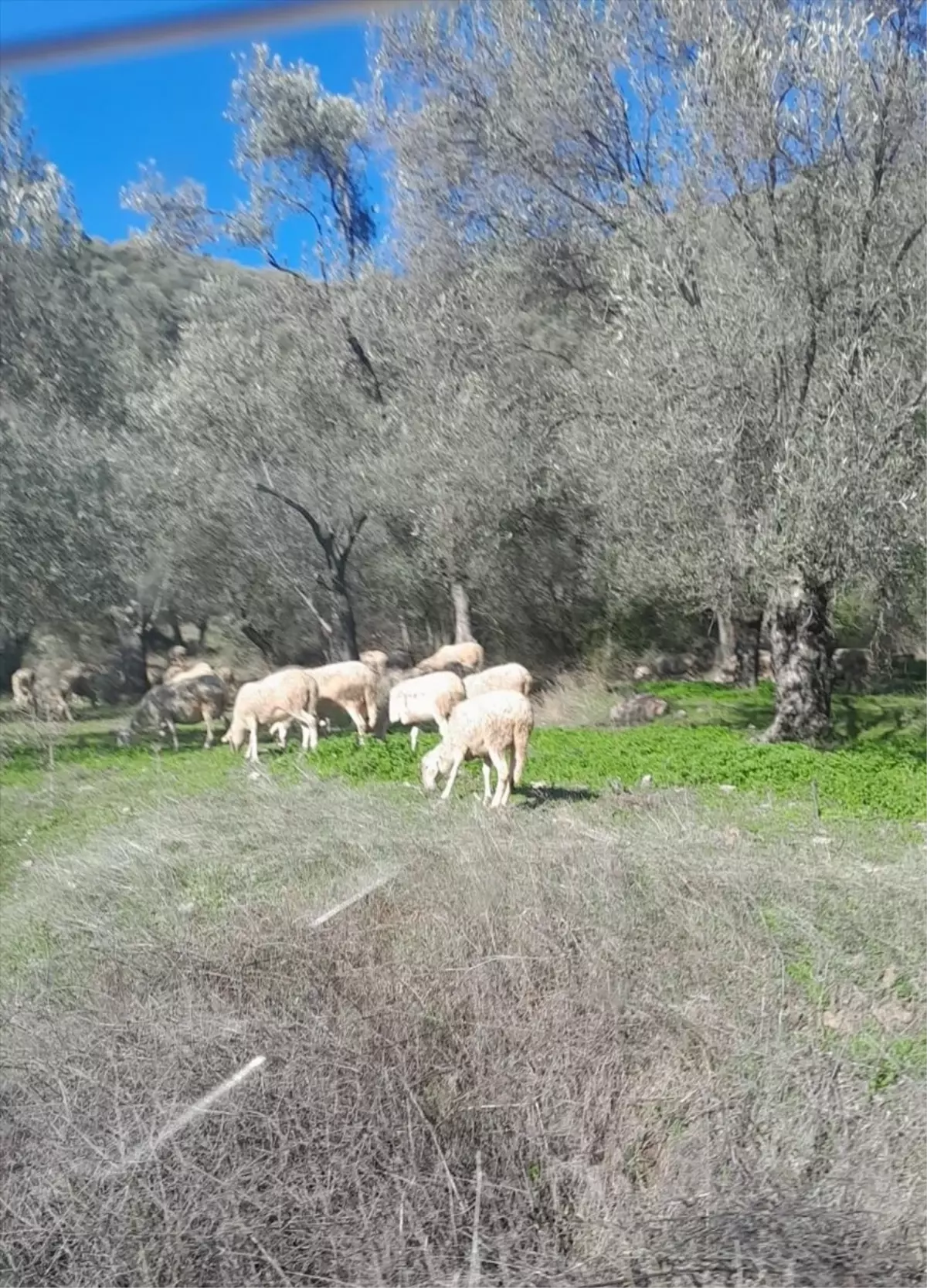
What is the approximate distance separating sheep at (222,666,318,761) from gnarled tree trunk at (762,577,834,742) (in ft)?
15.8

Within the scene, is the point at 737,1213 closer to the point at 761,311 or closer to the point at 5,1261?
the point at 5,1261

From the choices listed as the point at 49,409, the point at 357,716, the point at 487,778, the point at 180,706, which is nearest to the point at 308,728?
the point at 357,716

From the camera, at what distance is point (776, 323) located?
10820mm

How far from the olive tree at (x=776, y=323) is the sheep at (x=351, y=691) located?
10.3 feet

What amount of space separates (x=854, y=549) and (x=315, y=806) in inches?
229

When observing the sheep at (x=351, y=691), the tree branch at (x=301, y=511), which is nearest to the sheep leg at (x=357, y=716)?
the sheep at (x=351, y=691)

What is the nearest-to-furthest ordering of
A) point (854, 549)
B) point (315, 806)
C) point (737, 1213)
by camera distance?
point (737, 1213), point (315, 806), point (854, 549)

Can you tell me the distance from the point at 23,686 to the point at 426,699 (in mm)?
5133

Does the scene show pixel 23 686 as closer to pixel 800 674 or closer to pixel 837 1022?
pixel 800 674

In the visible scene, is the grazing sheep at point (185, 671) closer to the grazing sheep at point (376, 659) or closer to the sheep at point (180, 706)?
the sheep at point (180, 706)

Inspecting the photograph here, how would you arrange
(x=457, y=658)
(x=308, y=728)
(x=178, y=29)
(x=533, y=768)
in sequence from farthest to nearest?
(x=457, y=658) → (x=308, y=728) → (x=533, y=768) → (x=178, y=29)

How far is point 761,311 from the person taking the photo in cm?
1082

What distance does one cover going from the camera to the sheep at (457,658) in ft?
46.3

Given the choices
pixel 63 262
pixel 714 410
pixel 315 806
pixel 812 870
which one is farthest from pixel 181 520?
pixel 812 870
